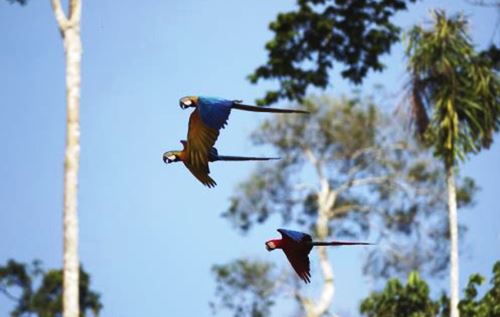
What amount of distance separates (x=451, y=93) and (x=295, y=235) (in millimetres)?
16656

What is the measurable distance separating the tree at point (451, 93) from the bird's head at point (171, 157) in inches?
645

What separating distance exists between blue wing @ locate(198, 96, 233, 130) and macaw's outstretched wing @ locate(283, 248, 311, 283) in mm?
243

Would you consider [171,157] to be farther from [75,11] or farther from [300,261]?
[75,11]

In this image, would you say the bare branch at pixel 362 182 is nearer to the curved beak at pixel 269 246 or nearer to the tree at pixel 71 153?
the tree at pixel 71 153

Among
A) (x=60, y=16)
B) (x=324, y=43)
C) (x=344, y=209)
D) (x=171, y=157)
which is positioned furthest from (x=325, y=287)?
(x=171, y=157)

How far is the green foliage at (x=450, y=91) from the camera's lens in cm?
1827

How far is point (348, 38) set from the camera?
19.3m

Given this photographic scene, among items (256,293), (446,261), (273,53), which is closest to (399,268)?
(446,261)

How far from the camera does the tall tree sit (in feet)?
32.6

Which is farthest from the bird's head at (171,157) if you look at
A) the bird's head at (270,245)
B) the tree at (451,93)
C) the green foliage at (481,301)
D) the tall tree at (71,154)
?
the tree at (451,93)

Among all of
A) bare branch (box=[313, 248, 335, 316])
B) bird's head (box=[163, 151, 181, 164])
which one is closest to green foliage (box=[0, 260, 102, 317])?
bare branch (box=[313, 248, 335, 316])

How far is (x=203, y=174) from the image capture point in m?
1.90

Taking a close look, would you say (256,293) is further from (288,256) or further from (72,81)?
(288,256)

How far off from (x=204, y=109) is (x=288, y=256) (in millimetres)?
287
